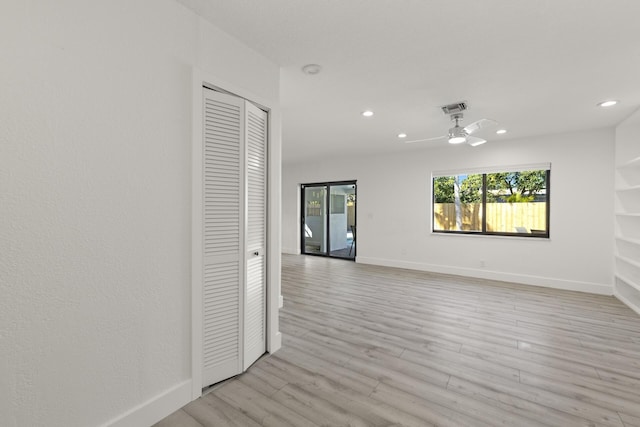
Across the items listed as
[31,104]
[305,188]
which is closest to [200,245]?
[31,104]

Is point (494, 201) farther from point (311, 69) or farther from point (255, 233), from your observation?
point (255, 233)

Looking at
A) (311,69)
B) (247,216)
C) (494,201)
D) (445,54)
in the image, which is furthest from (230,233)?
(494,201)

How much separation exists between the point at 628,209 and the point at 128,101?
5939 millimetres

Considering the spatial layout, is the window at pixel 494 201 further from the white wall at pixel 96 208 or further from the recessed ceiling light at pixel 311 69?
the white wall at pixel 96 208

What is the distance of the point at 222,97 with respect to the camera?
78.1 inches

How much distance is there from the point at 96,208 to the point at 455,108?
139 inches

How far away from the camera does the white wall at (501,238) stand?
4387 mm

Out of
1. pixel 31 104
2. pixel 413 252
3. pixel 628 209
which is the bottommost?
pixel 413 252

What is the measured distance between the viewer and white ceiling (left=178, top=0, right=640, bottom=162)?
5.86ft

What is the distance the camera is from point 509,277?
502 cm

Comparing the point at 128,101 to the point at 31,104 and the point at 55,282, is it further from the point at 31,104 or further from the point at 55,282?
the point at 55,282

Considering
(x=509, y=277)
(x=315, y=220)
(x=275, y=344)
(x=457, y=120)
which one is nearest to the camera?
(x=275, y=344)

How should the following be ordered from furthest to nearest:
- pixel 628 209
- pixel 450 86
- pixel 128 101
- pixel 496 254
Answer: pixel 496 254 → pixel 628 209 → pixel 450 86 → pixel 128 101

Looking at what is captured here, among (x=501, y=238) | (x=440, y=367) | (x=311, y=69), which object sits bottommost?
(x=440, y=367)
